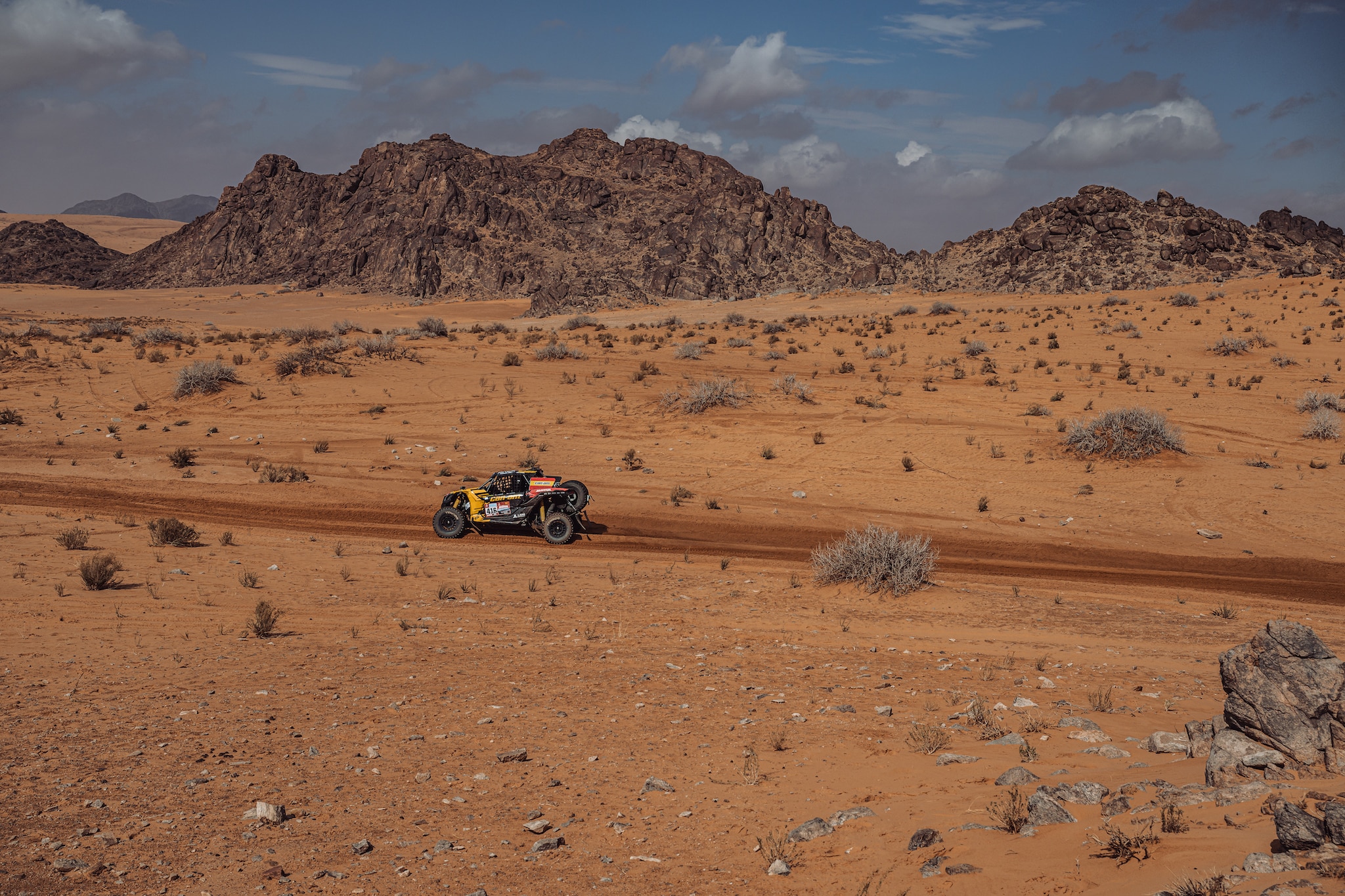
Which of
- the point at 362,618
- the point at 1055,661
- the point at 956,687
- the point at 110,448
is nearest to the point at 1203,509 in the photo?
the point at 1055,661

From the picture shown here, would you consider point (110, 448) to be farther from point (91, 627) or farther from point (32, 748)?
point (32, 748)

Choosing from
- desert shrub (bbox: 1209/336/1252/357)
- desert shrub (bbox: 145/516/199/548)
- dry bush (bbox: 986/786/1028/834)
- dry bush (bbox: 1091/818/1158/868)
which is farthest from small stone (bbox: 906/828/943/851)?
desert shrub (bbox: 1209/336/1252/357)

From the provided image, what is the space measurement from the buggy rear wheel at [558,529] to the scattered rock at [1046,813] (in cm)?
1195

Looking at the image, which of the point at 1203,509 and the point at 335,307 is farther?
the point at 335,307

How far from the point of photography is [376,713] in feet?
26.5

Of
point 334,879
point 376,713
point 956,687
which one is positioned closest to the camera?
point 334,879

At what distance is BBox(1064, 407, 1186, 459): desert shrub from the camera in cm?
2173

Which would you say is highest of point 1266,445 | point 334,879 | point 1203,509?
point 1266,445

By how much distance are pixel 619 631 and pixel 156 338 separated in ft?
124

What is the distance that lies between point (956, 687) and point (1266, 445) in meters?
20.2

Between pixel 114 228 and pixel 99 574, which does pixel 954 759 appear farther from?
pixel 114 228

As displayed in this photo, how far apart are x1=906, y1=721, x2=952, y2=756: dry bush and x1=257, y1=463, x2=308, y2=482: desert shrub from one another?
1774 cm

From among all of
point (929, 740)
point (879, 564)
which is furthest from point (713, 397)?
point (929, 740)

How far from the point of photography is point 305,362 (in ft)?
107
